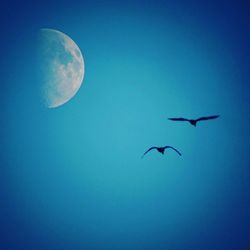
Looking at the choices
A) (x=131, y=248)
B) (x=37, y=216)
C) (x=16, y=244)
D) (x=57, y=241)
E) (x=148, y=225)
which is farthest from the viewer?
(x=148, y=225)

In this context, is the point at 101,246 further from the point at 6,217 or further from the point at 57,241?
the point at 6,217

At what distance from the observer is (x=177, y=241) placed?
80.1 m

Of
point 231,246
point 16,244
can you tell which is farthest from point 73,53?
point 231,246

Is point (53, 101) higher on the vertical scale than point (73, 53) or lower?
lower

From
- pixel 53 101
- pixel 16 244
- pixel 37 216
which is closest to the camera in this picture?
pixel 53 101

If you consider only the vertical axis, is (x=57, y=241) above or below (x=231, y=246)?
below

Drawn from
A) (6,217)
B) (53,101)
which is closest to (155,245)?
(6,217)

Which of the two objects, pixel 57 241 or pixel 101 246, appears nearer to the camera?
pixel 57 241

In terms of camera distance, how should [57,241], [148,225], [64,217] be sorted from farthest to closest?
[148,225], [64,217], [57,241]

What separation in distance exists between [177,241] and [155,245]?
6000 mm

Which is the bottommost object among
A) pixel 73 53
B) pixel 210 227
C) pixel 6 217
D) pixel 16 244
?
pixel 16 244

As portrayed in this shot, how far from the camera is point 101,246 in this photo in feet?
257

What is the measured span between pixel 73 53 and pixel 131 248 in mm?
57470

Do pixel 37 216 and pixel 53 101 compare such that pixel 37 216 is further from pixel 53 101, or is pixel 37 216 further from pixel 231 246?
pixel 53 101
